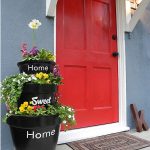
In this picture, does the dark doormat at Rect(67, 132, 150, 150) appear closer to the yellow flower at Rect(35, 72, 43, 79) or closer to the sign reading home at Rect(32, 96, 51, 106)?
the sign reading home at Rect(32, 96, 51, 106)

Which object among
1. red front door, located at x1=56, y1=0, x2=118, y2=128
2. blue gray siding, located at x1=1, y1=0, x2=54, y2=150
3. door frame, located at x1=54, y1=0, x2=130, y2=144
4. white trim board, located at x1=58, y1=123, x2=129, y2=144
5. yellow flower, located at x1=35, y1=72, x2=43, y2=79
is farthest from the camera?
door frame, located at x1=54, y1=0, x2=130, y2=144

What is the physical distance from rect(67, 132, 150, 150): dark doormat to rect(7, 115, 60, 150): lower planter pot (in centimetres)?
58

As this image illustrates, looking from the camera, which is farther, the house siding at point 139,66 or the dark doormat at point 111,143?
the house siding at point 139,66

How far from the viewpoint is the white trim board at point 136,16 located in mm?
2797

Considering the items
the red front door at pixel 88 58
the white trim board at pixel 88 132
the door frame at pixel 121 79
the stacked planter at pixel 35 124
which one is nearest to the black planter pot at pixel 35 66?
the stacked planter at pixel 35 124

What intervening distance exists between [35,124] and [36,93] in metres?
0.23

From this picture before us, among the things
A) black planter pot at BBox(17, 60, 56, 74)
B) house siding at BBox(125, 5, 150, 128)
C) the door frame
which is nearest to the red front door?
the door frame

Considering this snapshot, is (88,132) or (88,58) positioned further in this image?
(88,58)

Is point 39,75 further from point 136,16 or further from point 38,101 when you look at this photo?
point 136,16

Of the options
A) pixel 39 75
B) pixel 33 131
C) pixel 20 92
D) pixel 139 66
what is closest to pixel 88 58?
pixel 139 66

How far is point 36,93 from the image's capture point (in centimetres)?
166

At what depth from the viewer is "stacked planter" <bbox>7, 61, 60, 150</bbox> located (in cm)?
158

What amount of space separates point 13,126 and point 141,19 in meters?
2.34

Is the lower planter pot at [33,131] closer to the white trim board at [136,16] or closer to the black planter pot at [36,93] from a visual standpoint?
the black planter pot at [36,93]
